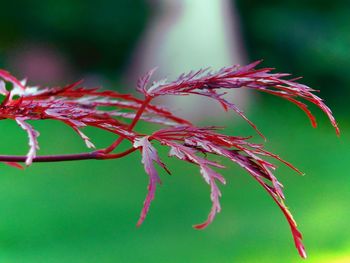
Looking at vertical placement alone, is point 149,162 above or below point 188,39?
above

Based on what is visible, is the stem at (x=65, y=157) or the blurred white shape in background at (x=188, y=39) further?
the blurred white shape in background at (x=188, y=39)

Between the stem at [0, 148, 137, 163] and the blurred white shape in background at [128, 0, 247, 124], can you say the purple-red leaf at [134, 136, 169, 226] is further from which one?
the blurred white shape in background at [128, 0, 247, 124]

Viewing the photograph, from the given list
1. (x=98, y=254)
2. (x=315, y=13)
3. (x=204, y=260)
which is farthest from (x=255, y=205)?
(x=315, y=13)

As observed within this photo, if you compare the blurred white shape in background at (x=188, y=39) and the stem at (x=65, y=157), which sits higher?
the stem at (x=65, y=157)

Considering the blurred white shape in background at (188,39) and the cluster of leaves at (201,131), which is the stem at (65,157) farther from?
the blurred white shape in background at (188,39)

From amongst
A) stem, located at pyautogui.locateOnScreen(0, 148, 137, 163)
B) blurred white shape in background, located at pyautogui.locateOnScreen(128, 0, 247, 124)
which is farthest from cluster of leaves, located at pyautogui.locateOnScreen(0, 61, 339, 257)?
blurred white shape in background, located at pyautogui.locateOnScreen(128, 0, 247, 124)

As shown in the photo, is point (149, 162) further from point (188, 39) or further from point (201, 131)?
point (188, 39)

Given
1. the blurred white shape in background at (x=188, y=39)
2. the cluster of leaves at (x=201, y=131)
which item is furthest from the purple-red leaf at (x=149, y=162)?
the blurred white shape in background at (x=188, y=39)

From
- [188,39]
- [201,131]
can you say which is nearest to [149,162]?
[201,131]
